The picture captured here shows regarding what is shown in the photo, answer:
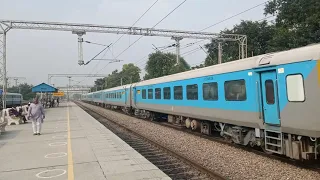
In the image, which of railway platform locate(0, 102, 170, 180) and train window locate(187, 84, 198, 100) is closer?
railway platform locate(0, 102, 170, 180)

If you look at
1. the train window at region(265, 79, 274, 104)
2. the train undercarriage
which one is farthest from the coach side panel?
the train window at region(265, 79, 274, 104)

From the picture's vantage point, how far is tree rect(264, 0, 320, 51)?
3216 cm

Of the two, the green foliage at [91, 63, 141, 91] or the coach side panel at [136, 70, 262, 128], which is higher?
the green foliage at [91, 63, 141, 91]

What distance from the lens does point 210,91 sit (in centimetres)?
1313

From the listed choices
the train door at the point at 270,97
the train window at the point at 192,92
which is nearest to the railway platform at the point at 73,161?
the train door at the point at 270,97

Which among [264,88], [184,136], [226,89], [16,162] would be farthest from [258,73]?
[16,162]

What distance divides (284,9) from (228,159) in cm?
3213

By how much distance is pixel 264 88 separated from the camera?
9352 mm

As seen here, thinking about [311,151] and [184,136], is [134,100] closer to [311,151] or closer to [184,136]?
A: [184,136]

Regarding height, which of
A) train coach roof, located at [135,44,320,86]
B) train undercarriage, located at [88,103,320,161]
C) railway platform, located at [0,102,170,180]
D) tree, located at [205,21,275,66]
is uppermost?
tree, located at [205,21,275,66]

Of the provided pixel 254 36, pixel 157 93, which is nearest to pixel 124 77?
pixel 254 36

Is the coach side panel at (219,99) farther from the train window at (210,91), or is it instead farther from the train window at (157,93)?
the train window at (157,93)

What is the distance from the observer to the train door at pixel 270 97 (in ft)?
28.8

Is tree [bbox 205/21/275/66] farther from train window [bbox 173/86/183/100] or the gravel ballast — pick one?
the gravel ballast
